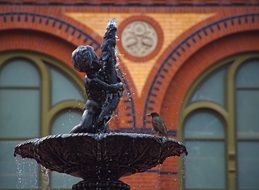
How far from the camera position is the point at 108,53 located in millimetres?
12312

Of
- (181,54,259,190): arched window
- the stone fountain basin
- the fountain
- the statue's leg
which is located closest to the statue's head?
the fountain

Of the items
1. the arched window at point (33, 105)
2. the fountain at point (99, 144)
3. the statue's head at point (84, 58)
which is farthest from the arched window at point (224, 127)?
the statue's head at point (84, 58)

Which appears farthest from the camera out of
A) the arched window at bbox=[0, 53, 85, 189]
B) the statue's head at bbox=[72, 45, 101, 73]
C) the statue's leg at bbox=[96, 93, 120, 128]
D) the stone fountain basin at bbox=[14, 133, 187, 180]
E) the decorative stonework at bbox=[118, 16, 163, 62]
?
the decorative stonework at bbox=[118, 16, 163, 62]

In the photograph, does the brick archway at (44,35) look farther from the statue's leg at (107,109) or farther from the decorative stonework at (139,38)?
the statue's leg at (107,109)

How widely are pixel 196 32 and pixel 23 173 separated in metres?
4.67

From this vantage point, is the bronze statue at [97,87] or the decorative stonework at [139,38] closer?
the bronze statue at [97,87]

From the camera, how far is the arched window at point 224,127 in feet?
65.5

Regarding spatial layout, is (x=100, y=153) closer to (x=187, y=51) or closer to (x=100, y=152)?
(x=100, y=152)

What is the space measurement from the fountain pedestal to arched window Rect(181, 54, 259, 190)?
7.63 meters

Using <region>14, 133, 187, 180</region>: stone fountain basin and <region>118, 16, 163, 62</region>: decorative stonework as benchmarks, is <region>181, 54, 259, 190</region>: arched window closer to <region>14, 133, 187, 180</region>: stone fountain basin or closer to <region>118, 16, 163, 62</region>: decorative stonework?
<region>118, 16, 163, 62</region>: decorative stonework

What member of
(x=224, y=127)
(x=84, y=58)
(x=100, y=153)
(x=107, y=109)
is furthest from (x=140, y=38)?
(x=100, y=153)

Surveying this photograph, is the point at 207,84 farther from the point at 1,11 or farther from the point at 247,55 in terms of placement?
the point at 1,11

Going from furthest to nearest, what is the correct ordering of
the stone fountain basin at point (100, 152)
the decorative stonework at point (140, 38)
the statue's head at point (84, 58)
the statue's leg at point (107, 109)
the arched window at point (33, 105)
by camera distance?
1. the decorative stonework at point (140, 38)
2. the arched window at point (33, 105)
3. the statue's leg at point (107, 109)
4. the statue's head at point (84, 58)
5. the stone fountain basin at point (100, 152)

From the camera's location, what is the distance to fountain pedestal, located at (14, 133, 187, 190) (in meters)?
11.4
